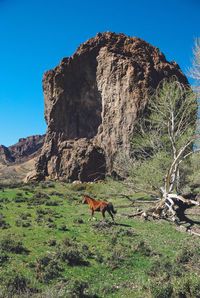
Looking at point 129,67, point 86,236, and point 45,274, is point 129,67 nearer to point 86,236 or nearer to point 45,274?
point 86,236

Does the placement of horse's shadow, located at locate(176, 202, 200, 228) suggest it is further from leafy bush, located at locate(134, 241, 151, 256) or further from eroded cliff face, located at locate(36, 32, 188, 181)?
eroded cliff face, located at locate(36, 32, 188, 181)

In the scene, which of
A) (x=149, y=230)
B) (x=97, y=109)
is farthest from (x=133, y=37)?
(x=149, y=230)

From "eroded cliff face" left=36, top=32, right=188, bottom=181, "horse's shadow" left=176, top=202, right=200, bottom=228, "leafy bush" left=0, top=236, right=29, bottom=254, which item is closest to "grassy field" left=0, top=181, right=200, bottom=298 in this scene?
"leafy bush" left=0, top=236, right=29, bottom=254

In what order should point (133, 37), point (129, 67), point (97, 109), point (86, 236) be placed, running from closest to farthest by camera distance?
point (86, 236), point (129, 67), point (133, 37), point (97, 109)

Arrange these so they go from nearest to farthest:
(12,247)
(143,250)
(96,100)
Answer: (12,247) < (143,250) < (96,100)

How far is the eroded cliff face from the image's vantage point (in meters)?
49.8

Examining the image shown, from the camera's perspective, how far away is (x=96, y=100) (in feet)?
192

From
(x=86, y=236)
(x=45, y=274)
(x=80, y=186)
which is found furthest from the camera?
(x=80, y=186)

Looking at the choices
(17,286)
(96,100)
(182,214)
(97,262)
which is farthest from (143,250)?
(96,100)

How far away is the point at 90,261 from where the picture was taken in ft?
31.7

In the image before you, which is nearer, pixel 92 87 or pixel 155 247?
pixel 155 247

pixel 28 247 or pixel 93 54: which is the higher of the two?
pixel 93 54

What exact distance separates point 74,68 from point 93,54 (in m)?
6.57

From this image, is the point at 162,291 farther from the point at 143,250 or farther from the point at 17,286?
the point at 17,286
